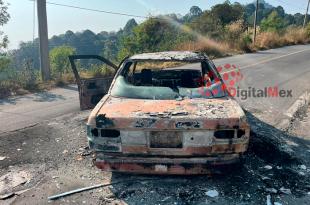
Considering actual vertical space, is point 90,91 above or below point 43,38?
below

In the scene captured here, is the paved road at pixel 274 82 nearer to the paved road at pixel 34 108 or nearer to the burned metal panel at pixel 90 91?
the burned metal panel at pixel 90 91

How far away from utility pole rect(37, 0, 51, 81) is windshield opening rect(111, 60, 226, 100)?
283 inches

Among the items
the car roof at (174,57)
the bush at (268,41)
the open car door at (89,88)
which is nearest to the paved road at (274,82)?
the car roof at (174,57)

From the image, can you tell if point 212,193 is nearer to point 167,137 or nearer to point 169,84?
point 167,137

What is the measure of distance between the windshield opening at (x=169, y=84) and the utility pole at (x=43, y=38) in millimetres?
7179

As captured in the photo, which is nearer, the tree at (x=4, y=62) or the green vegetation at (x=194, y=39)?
the tree at (x=4, y=62)

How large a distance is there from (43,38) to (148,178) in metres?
8.82

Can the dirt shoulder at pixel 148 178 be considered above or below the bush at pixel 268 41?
below

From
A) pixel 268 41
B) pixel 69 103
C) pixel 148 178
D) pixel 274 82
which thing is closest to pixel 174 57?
pixel 148 178

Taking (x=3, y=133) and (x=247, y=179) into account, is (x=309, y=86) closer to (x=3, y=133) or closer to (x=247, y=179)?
(x=247, y=179)

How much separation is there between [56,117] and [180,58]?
3.44m

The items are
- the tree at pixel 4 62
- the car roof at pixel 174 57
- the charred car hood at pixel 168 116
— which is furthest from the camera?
the tree at pixel 4 62

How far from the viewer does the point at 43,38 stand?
1096 centimetres

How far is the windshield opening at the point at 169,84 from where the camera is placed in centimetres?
398
